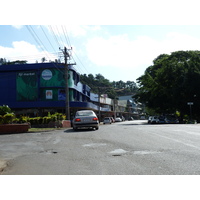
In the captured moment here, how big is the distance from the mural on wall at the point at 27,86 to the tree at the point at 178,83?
2229 centimetres

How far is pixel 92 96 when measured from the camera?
7538 cm

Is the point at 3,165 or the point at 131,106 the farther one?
the point at 131,106

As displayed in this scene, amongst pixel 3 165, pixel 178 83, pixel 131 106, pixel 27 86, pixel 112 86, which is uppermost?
pixel 112 86

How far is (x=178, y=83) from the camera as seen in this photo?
153 ft

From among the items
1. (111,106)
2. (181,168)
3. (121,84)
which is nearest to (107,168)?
(181,168)

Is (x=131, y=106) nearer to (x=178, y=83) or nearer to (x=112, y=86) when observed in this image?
(x=112, y=86)

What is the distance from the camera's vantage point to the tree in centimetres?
4472

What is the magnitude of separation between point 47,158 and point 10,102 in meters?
42.8

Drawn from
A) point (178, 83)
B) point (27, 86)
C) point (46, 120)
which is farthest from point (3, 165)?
point (27, 86)

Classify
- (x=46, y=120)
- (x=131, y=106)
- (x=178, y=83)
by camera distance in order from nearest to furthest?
(x=46, y=120)
(x=178, y=83)
(x=131, y=106)

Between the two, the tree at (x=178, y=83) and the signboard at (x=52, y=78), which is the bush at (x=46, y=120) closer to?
the signboard at (x=52, y=78)

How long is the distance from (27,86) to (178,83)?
28202 mm
